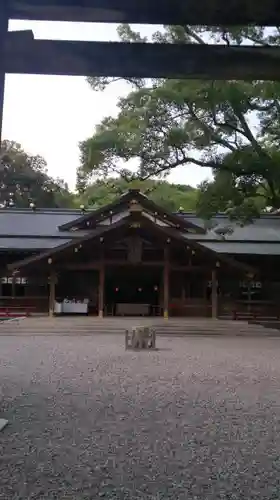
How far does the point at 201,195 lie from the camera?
62.8 feet

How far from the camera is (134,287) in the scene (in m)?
25.9

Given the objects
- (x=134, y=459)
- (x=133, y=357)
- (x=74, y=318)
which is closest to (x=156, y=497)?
(x=134, y=459)

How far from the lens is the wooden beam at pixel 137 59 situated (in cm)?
469

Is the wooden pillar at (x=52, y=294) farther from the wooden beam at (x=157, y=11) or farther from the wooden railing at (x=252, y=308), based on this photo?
the wooden beam at (x=157, y=11)

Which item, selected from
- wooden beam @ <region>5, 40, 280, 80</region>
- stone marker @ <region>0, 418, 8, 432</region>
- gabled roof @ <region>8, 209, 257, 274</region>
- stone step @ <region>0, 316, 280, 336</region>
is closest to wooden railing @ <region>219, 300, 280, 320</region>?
gabled roof @ <region>8, 209, 257, 274</region>

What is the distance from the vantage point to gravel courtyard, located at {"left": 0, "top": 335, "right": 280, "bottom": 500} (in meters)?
4.00

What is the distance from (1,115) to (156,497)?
10.5 ft

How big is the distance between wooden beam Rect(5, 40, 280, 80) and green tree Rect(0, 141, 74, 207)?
4361cm

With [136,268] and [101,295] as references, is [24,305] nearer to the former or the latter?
[101,295]

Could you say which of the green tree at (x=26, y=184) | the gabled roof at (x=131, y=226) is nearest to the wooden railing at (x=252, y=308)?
the gabled roof at (x=131, y=226)

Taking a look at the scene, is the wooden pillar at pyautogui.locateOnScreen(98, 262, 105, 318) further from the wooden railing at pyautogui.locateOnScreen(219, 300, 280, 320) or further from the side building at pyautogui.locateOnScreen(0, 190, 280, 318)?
the wooden railing at pyautogui.locateOnScreen(219, 300, 280, 320)

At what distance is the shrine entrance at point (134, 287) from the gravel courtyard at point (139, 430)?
13191mm

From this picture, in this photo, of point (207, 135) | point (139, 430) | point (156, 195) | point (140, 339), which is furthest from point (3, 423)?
point (156, 195)

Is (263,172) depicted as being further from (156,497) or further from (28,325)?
(156,497)
